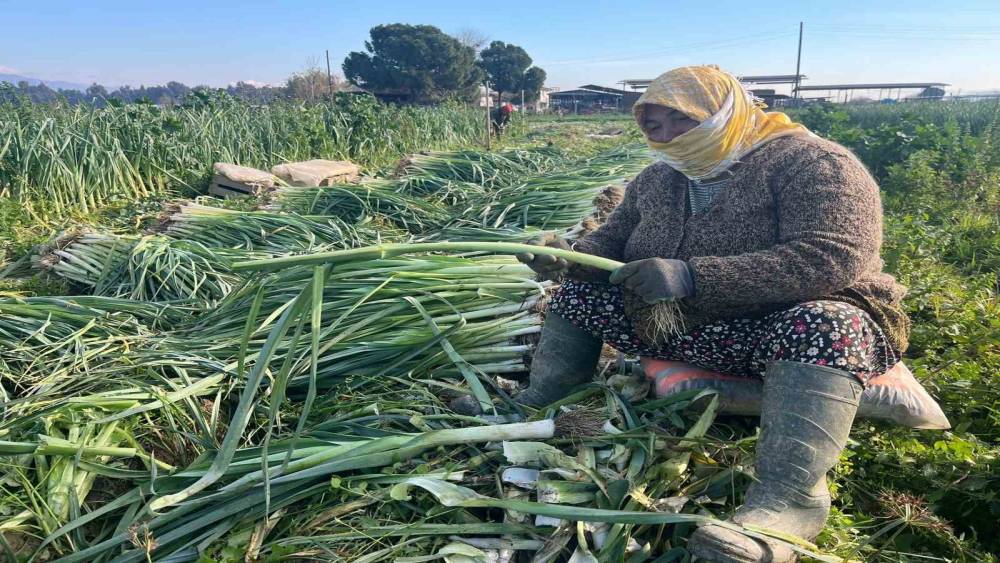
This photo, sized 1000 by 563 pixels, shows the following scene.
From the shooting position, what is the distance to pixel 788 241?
1.37 metres

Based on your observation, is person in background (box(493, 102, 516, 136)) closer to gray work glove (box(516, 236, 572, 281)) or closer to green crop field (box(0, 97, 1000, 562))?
green crop field (box(0, 97, 1000, 562))

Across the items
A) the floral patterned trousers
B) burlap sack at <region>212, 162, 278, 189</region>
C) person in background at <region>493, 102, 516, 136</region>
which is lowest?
the floral patterned trousers

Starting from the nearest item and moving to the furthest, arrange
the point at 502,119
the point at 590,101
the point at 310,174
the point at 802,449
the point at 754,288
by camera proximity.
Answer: the point at 802,449 < the point at 754,288 < the point at 310,174 < the point at 502,119 < the point at 590,101

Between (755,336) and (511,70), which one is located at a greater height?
(511,70)

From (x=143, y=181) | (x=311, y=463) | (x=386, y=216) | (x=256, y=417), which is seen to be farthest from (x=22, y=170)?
(x=311, y=463)

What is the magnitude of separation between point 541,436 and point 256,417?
81cm

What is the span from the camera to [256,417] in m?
→ 1.65

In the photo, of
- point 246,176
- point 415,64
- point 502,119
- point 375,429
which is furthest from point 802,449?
point 415,64

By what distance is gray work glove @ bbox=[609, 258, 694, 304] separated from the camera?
1378 mm

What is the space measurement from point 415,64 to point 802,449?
135 feet

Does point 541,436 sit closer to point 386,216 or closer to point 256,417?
point 256,417

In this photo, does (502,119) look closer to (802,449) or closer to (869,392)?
(869,392)

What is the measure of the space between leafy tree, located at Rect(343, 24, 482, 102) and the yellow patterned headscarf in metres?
37.5

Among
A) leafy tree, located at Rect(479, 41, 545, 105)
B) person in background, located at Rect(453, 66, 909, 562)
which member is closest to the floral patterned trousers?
person in background, located at Rect(453, 66, 909, 562)
